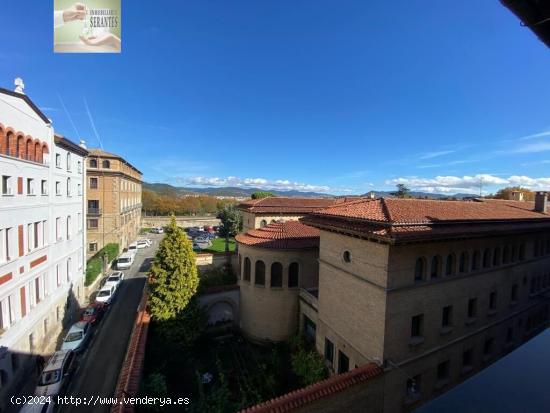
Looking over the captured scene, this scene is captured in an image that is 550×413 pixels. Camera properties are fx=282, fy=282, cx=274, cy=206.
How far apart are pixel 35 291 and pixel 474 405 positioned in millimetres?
22398

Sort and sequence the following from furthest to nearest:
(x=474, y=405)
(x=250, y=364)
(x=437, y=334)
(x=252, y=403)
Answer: (x=250, y=364) → (x=252, y=403) → (x=437, y=334) → (x=474, y=405)

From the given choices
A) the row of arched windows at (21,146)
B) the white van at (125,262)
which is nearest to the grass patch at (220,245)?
the white van at (125,262)

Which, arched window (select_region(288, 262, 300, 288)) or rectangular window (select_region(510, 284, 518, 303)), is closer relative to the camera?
rectangular window (select_region(510, 284, 518, 303))

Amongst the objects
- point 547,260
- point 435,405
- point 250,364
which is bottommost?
point 250,364

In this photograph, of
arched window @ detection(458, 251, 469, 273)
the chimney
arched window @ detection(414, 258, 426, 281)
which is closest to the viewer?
arched window @ detection(414, 258, 426, 281)

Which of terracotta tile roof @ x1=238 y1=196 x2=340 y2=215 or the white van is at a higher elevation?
terracotta tile roof @ x1=238 y1=196 x2=340 y2=215

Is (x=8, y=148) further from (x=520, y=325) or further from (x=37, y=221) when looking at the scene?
(x=520, y=325)

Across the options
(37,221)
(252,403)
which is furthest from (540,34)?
(37,221)

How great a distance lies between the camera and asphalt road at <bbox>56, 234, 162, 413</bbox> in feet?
46.8

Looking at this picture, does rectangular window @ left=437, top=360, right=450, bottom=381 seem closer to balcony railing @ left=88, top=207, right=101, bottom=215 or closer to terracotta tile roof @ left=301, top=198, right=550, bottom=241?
terracotta tile roof @ left=301, top=198, right=550, bottom=241

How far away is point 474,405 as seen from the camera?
284 cm

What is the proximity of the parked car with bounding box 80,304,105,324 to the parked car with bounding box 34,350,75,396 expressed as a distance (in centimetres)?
552

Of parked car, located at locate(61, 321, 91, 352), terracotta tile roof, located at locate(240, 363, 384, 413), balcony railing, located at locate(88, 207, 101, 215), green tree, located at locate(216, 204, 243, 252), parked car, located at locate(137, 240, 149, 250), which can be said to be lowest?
parked car, located at locate(61, 321, 91, 352)

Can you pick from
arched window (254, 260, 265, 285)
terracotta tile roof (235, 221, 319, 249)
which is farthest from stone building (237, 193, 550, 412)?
arched window (254, 260, 265, 285)
